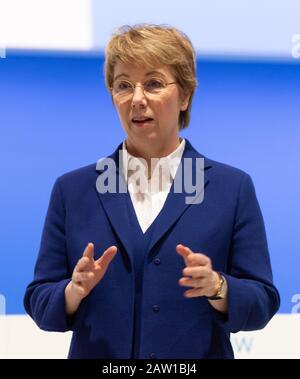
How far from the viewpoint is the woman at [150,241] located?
1.30 meters

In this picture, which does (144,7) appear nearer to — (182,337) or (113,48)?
(113,48)

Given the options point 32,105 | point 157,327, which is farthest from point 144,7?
point 157,327

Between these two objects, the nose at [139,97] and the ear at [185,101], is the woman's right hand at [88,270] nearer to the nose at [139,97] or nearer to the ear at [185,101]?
the nose at [139,97]

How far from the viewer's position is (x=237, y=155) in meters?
2.28

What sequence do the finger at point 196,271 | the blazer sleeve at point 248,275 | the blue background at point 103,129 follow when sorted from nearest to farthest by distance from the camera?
1. the finger at point 196,271
2. the blazer sleeve at point 248,275
3. the blue background at point 103,129

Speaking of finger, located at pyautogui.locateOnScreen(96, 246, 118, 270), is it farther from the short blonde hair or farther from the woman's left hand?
the short blonde hair

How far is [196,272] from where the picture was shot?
116cm

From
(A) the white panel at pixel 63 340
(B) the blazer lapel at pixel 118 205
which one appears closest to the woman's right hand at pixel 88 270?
(B) the blazer lapel at pixel 118 205

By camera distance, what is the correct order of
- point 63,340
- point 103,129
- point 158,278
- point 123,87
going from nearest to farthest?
point 158,278
point 123,87
point 63,340
point 103,129

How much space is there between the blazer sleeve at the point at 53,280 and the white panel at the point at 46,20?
0.91 meters

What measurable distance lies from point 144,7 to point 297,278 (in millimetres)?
1066

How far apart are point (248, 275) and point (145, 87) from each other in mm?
454

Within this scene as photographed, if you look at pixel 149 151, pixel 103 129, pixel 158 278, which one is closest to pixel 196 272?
pixel 158 278

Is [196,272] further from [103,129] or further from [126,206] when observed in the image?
[103,129]
